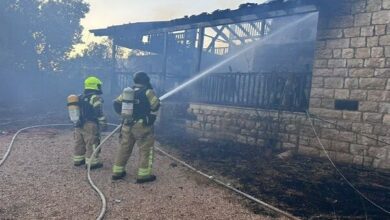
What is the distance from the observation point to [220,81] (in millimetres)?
9297

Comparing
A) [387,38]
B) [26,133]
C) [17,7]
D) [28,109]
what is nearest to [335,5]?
[387,38]

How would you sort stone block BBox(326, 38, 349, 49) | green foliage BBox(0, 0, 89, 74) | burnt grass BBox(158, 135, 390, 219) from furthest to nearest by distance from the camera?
1. green foliage BBox(0, 0, 89, 74)
2. stone block BBox(326, 38, 349, 49)
3. burnt grass BBox(158, 135, 390, 219)

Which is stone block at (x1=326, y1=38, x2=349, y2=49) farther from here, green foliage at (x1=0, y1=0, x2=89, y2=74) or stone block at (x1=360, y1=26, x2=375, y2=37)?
green foliage at (x1=0, y1=0, x2=89, y2=74)

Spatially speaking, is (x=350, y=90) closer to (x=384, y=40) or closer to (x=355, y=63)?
(x=355, y=63)

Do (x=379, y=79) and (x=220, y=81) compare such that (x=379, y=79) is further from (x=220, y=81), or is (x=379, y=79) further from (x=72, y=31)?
(x=72, y=31)

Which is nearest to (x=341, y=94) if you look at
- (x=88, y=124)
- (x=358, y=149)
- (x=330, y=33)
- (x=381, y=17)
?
(x=358, y=149)

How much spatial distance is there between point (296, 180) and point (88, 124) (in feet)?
13.8

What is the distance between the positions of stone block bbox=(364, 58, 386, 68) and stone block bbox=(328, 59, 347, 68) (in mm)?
437

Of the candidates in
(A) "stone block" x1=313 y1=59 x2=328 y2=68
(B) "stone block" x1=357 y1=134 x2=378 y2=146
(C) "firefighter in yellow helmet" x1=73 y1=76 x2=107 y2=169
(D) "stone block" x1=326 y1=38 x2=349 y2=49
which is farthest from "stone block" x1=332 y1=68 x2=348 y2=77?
(C) "firefighter in yellow helmet" x1=73 y1=76 x2=107 y2=169

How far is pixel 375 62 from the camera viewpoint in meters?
6.04

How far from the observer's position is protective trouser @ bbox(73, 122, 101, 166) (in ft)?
18.8

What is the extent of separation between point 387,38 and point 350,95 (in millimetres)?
1350

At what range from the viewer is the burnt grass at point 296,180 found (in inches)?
159

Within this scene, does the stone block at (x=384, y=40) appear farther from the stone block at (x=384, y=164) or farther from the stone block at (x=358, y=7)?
the stone block at (x=384, y=164)
